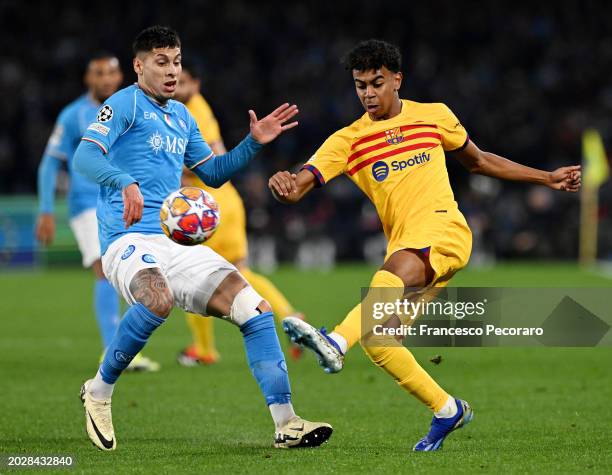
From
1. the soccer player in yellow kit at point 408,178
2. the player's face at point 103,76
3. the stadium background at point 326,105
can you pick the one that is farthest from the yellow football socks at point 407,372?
the stadium background at point 326,105

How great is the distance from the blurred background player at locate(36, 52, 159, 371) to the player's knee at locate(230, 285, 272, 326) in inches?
140

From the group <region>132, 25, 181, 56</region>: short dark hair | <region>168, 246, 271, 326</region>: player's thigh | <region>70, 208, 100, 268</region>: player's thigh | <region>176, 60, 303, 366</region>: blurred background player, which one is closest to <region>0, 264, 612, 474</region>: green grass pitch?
<region>176, 60, 303, 366</region>: blurred background player

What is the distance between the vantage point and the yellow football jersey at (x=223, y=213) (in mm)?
9727

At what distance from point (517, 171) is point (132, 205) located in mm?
2196

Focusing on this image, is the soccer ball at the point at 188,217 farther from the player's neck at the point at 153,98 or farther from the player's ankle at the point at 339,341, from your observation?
the player's ankle at the point at 339,341

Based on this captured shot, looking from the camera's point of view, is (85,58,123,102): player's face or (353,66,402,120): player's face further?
(85,58,123,102): player's face

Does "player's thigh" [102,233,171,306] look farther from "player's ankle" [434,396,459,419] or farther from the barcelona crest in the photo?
"player's ankle" [434,396,459,419]

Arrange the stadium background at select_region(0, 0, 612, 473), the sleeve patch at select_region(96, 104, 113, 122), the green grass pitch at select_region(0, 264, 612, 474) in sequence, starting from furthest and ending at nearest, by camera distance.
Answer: the stadium background at select_region(0, 0, 612, 473)
the sleeve patch at select_region(96, 104, 113, 122)
the green grass pitch at select_region(0, 264, 612, 474)

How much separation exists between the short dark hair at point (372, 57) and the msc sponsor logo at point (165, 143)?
1017mm

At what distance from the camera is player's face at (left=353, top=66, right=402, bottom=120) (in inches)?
242

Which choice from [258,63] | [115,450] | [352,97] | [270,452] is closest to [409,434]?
[270,452]

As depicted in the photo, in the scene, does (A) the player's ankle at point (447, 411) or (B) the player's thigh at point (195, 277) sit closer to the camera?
(A) the player's ankle at point (447, 411)

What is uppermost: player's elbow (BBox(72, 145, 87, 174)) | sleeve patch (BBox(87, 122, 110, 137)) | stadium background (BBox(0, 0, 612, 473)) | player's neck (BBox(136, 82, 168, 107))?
player's neck (BBox(136, 82, 168, 107))

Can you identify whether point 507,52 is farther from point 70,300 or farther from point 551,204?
point 70,300
